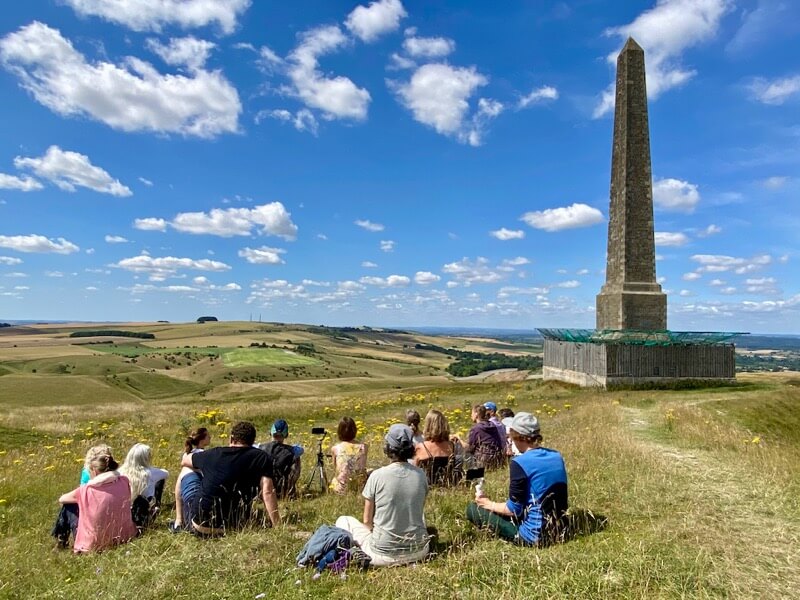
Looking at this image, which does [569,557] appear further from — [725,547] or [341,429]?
[341,429]

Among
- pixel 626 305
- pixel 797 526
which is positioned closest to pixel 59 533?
pixel 797 526

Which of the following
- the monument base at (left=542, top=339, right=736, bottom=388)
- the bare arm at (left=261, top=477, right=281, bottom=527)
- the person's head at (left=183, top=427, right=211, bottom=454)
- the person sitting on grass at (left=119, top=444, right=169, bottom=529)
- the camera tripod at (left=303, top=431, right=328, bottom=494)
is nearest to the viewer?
the bare arm at (left=261, top=477, right=281, bottom=527)

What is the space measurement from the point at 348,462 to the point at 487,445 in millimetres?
2785

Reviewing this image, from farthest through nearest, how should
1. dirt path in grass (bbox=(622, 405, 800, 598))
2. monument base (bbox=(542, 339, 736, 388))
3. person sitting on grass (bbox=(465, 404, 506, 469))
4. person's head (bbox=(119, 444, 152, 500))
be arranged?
monument base (bbox=(542, 339, 736, 388))
person sitting on grass (bbox=(465, 404, 506, 469))
person's head (bbox=(119, 444, 152, 500))
dirt path in grass (bbox=(622, 405, 800, 598))

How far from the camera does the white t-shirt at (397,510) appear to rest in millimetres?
5492

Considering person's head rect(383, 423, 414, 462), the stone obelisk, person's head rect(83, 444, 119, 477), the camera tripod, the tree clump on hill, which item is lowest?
the tree clump on hill

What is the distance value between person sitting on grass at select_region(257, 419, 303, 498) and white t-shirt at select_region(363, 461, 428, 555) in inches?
107

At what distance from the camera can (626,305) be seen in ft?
74.0

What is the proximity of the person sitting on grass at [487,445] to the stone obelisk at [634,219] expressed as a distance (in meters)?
14.6

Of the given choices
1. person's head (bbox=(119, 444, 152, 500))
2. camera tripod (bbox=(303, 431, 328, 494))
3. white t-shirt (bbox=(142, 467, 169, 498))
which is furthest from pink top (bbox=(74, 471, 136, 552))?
camera tripod (bbox=(303, 431, 328, 494))

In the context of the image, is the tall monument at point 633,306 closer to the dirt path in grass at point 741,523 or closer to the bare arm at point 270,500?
the dirt path in grass at point 741,523

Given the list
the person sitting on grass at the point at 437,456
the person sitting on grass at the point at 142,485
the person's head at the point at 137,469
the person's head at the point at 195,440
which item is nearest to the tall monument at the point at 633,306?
the person sitting on grass at the point at 437,456

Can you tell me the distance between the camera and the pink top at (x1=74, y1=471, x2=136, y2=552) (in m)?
6.31

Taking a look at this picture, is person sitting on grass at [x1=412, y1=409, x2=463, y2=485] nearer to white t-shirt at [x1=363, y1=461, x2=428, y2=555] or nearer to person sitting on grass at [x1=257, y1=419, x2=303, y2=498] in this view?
person sitting on grass at [x1=257, y1=419, x2=303, y2=498]
